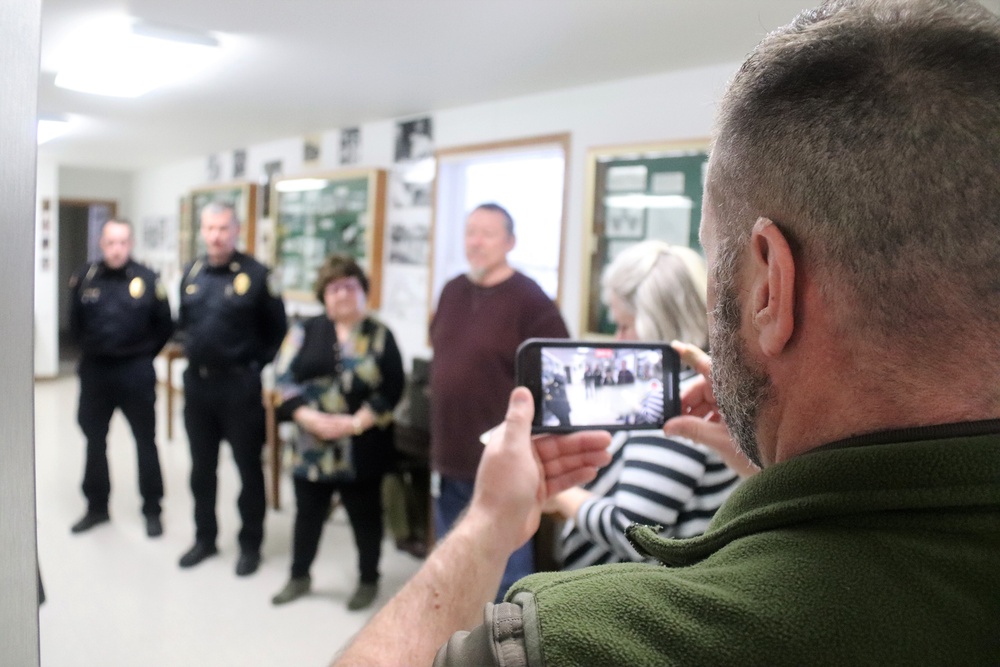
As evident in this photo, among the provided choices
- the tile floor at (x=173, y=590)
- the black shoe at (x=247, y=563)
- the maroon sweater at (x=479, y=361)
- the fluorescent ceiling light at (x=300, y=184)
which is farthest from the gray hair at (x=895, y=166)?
the fluorescent ceiling light at (x=300, y=184)

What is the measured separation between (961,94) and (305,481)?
2.20 meters

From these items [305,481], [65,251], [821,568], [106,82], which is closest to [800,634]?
[821,568]

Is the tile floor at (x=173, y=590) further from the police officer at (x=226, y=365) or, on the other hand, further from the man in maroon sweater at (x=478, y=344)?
the man in maroon sweater at (x=478, y=344)

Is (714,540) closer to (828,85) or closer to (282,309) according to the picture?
(828,85)

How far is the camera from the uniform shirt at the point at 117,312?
107 inches

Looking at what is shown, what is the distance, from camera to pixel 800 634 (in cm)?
Answer: 32

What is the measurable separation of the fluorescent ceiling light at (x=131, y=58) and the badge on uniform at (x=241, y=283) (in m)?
0.80

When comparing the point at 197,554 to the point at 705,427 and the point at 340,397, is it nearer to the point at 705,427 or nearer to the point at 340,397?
the point at 340,397

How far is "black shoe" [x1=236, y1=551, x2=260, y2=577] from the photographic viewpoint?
8.14 feet

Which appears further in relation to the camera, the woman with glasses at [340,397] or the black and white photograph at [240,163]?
the black and white photograph at [240,163]

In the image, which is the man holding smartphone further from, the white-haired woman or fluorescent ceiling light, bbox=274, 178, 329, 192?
fluorescent ceiling light, bbox=274, 178, 329, 192

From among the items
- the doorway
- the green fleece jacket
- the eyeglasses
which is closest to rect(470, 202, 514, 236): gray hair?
the eyeglasses

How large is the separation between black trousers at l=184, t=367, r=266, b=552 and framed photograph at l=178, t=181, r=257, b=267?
194cm

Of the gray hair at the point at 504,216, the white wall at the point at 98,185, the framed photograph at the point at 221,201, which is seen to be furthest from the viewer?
the white wall at the point at 98,185
